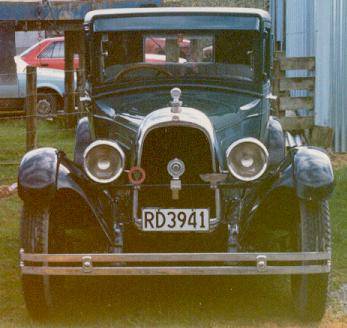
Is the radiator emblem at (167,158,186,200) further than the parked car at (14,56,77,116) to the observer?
No

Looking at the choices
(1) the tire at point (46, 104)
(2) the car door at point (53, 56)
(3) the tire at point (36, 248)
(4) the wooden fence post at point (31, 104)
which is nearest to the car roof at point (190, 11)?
(3) the tire at point (36, 248)

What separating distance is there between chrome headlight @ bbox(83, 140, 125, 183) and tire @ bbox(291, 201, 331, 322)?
117 cm

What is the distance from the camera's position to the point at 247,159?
5.86m

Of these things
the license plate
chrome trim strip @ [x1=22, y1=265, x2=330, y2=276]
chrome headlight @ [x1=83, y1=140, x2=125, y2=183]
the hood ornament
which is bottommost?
chrome trim strip @ [x1=22, y1=265, x2=330, y2=276]

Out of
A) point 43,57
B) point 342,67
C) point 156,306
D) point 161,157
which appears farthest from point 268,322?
point 43,57

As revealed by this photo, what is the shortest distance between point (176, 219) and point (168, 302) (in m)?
0.73

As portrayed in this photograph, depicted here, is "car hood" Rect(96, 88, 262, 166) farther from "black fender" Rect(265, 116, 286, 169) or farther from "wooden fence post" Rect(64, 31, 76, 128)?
"wooden fence post" Rect(64, 31, 76, 128)

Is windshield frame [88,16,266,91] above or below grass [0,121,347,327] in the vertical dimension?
above

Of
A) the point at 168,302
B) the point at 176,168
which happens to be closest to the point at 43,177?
the point at 176,168

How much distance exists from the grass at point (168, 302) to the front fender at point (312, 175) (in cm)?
79

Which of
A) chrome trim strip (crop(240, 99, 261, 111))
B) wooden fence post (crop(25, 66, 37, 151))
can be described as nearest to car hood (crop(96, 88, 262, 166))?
chrome trim strip (crop(240, 99, 261, 111))

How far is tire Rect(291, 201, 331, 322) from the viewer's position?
5.71m

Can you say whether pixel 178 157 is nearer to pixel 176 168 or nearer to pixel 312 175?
pixel 176 168

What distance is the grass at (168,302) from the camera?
19.0 feet
